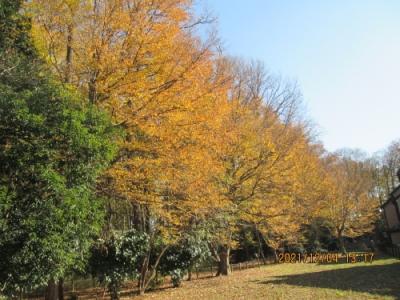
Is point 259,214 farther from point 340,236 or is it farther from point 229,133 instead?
point 340,236

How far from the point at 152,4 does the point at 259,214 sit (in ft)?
37.6

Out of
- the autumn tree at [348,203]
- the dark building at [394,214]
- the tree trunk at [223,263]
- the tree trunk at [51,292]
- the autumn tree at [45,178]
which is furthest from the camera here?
the autumn tree at [348,203]

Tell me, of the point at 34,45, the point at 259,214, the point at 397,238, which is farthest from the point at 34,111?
the point at 397,238

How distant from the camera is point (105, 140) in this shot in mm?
8094

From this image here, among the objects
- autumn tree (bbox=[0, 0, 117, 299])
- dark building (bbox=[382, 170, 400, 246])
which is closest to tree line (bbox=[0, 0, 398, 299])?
autumn tree (bbox=[0, 0, 117, 299])

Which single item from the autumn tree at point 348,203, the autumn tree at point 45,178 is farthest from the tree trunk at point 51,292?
the autumn tree at point 348,203

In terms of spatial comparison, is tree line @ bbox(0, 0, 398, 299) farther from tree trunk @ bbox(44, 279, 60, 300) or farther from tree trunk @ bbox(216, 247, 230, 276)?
tree trunk @ bbox(216, 247, 230, 276)

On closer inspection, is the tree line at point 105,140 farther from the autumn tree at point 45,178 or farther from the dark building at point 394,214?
the dark building at point 394,214

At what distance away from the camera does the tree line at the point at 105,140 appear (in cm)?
703

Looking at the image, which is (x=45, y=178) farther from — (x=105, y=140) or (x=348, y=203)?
(x=348, y=203)

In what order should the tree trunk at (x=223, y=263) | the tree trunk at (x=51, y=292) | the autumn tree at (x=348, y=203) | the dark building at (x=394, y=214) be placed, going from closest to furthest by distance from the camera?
the tree trunk at (x=51, y=292), the tree trunk at (x=223, y=263), the dark building at (x=394, y=214), the autumn tree at (x=348, y=203)

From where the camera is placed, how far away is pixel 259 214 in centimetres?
1766

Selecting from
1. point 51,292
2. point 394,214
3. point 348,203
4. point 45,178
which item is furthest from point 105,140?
point 348,203

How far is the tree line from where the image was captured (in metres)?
7.03
